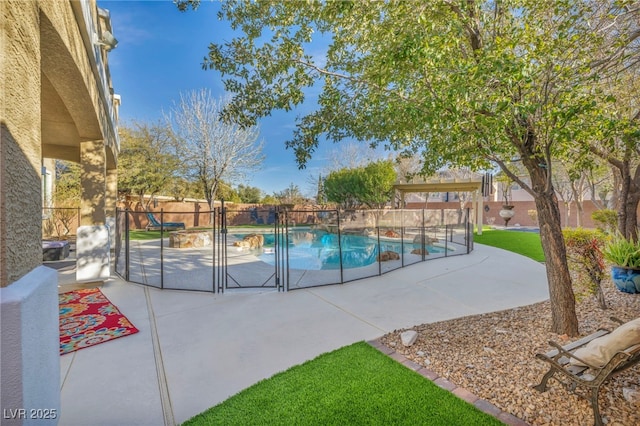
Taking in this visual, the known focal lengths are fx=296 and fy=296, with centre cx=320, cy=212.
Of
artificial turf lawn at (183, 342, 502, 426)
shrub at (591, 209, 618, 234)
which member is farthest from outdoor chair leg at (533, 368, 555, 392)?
shrub at (591, 209, 618, 234)

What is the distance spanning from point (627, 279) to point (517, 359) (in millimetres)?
3450

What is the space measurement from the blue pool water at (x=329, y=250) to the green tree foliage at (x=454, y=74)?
5.78 m

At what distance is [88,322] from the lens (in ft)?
14.1

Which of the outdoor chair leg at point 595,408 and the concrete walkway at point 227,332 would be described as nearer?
the outdoor chair leg at point 595,408

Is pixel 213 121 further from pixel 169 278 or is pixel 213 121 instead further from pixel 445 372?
pixel 445 372

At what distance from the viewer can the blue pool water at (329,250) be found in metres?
10.3

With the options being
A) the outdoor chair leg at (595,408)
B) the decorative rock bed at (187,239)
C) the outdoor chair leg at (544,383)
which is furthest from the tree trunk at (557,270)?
the decorative rock bed at (187,239)

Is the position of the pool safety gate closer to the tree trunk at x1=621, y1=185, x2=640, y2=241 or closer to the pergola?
the pergola

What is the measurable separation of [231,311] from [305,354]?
189cm

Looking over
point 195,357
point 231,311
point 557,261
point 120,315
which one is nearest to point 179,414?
point 195,357

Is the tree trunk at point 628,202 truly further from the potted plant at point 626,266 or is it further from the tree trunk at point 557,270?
the tree trunk at point 557,270

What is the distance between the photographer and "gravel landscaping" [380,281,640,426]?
233cm

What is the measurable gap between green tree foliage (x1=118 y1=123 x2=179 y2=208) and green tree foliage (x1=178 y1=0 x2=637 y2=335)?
1696cm

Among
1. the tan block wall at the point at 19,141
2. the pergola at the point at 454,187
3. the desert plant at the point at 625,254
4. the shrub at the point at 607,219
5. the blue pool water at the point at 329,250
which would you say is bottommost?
the blue pool water at the point at 329,250
